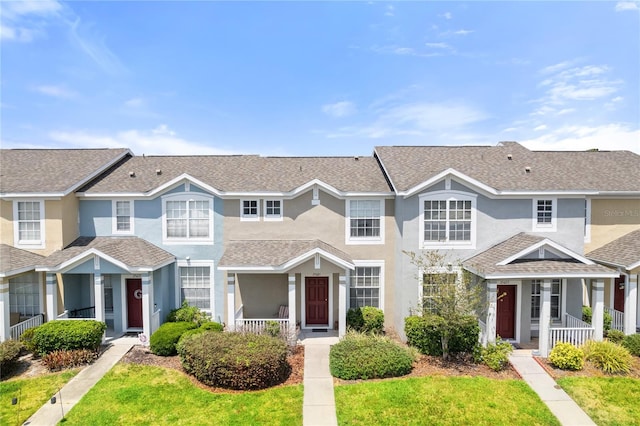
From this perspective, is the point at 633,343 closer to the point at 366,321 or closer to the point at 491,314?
the point at 491,314

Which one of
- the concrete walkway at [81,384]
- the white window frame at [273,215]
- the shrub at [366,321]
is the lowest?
the concrete walkway at [81,384]

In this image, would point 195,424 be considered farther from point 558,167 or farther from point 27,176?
point 558,167

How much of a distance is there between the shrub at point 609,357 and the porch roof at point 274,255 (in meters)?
9.31

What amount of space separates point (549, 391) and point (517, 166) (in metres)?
10.6

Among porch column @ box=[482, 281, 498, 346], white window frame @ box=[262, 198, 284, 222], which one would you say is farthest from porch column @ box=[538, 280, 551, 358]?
white window frame @ box=[262, 198, 284, 222]

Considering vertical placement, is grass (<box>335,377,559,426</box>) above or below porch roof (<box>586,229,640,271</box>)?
below

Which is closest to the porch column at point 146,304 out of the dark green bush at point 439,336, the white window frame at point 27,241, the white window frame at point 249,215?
the white window frame at point 249,215

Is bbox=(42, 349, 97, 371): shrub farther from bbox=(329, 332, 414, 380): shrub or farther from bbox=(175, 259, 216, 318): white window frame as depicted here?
bbox=(329, 332, 414, 380): shrub

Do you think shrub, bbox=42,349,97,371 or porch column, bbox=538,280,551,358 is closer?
shrub, bbox=42,349,97,371

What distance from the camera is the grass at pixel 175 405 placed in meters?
9.51

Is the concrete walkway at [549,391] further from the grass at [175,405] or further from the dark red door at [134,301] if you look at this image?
the dark red door at [134,301]

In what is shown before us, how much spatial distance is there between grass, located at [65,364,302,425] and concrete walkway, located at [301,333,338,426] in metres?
0.29

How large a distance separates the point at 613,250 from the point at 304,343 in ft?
48.2

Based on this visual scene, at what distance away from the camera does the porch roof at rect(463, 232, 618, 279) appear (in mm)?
12984
